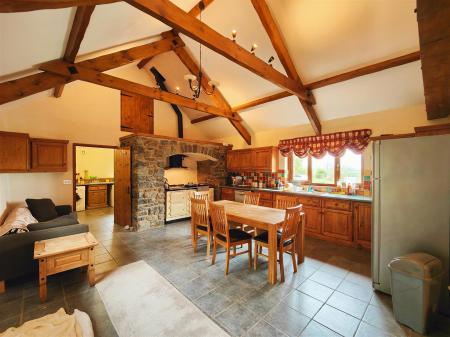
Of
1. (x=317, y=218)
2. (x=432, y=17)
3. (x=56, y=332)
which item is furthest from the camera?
(x=317, y=218)

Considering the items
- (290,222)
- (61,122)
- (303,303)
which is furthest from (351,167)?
(61,122)

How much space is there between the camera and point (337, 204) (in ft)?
12.7

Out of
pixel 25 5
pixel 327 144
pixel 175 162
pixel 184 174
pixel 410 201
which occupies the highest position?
pixel 25 5

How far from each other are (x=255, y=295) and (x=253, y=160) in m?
4.00

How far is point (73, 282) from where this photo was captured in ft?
8.46

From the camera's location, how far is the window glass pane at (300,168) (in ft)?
17.2

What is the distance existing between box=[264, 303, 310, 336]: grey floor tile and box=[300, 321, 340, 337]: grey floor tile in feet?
0.12

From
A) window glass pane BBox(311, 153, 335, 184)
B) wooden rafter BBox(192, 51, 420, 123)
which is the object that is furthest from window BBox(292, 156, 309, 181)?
wooden rafter BBox(192, 51, 420, 123)

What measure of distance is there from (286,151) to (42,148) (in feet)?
18.8

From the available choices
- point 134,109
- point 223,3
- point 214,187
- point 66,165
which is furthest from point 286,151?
point 66,165

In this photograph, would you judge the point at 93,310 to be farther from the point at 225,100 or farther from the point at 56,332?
the point at 225,100

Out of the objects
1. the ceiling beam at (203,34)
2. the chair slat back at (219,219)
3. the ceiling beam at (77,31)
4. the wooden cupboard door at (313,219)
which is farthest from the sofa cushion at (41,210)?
the wooden cupboard door at (313,219)

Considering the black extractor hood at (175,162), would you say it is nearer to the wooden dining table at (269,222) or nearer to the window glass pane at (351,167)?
the wooden dining table at (269,222)

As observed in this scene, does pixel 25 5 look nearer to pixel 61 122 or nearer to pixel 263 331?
pixel 263 331
